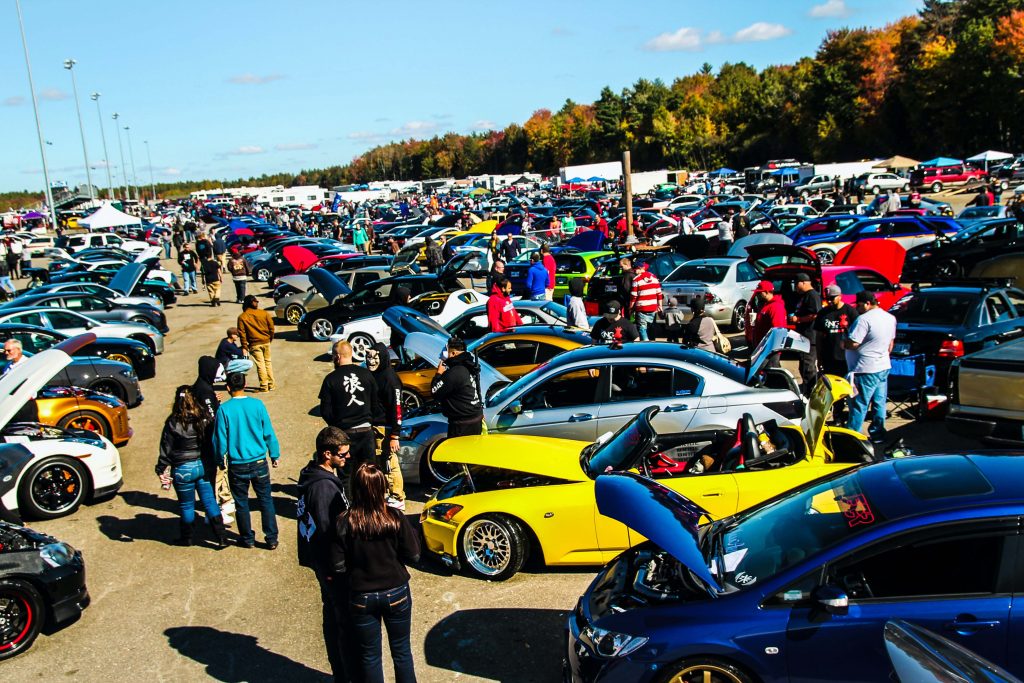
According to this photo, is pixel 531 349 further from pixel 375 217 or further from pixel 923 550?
pixel 375 217

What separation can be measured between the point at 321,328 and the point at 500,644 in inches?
530

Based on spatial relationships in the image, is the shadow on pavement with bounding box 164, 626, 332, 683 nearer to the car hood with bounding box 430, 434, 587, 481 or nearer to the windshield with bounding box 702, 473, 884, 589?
the car hood with bounding box 430, 434, 587, 481

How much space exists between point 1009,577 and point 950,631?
1.28ft

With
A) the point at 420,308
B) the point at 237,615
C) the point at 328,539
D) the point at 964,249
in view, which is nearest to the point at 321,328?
the point at 420,308

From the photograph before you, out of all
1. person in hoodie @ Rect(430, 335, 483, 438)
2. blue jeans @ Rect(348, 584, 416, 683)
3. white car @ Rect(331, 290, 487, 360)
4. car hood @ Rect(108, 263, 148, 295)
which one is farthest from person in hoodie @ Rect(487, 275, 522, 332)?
car hood @ Rect(108, 263, 148, 295)

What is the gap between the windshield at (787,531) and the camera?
4238 millimetres

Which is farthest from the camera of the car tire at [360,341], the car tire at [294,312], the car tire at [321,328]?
the car tire at [294,312]

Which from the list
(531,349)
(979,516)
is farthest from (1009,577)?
(531,349)

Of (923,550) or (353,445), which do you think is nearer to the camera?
(923,550)

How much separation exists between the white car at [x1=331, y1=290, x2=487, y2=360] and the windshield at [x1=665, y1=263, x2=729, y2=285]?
4.10 meters

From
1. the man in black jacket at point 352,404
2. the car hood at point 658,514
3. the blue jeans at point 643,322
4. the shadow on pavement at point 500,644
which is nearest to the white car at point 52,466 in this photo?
the man in black jacket at point 352,404

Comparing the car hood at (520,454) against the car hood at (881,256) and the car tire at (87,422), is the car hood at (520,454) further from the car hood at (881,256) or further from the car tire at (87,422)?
the car hood at (881,256)

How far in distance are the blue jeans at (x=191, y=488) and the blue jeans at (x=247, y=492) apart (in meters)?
0.20

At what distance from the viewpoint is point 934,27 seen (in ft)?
208
